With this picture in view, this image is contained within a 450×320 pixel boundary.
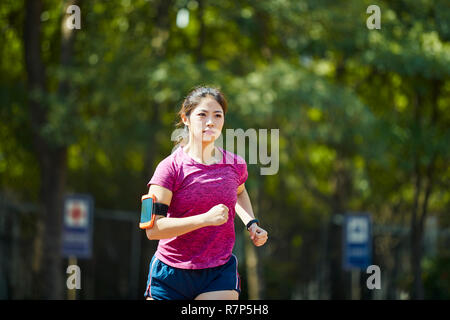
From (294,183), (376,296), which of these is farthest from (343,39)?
(294,183)

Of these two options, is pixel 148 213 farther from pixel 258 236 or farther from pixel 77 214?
pixel 77 214

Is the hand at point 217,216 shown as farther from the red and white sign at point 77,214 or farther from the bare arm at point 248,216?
the red and white sign at point 77,214

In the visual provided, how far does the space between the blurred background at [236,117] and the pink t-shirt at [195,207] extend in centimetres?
790

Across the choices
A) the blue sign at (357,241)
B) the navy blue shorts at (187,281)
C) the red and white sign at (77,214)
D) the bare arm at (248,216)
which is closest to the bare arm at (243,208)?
the bare arm at (248,216)

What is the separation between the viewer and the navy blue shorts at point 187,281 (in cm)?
379

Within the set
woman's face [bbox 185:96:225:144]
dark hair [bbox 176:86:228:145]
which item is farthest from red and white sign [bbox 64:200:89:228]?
woman's face [bbox 185:96:225:144]

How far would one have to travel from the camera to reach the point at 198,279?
12.5 ft

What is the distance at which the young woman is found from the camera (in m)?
3.77

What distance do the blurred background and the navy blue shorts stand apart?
25.7 feet

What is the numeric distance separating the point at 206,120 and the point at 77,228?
8088 mm

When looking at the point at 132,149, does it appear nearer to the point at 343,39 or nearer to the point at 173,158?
the point at 343,39

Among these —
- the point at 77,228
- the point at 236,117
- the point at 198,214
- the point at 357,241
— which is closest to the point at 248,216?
the point at 198,214

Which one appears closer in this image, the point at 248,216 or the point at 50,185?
the point at 248,216

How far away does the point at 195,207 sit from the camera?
3777 mm
